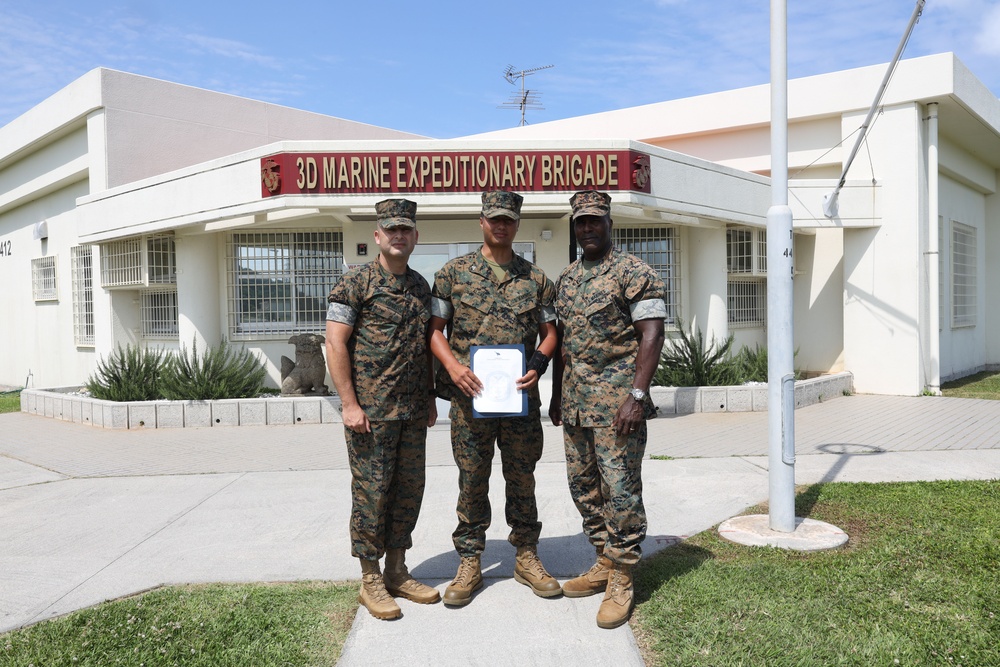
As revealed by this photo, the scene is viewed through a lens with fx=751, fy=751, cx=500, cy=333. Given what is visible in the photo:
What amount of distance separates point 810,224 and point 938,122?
3.20 m

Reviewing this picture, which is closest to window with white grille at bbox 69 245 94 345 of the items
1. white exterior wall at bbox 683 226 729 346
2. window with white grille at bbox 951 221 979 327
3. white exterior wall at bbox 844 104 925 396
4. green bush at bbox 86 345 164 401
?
green bush at bbox 86 345 164 401

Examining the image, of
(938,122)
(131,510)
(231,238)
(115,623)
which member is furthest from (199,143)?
(938,122)

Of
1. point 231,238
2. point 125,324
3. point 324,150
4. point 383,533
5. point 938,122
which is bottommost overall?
point 383,533

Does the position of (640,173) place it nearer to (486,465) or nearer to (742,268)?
(742,268)

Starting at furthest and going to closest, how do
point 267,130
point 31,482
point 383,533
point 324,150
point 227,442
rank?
point 267,130 < point 324,150 < point 227,442 < point 31,482 < point 383,533

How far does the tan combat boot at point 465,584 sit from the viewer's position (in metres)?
3.71

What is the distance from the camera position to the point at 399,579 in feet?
12.8

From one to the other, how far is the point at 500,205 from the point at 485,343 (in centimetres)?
69

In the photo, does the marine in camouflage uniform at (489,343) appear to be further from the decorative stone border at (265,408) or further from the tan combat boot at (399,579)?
the decorative stone border at (265,408)

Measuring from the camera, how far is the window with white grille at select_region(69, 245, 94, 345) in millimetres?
14047

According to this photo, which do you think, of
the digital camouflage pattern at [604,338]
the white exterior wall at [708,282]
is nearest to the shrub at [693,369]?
the white exterior wall at [708,282]

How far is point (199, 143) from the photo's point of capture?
13.6 meters

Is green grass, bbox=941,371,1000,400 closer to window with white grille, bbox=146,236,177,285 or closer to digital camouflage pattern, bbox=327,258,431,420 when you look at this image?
digital camouflage pattern, bbox=327,258,431,420

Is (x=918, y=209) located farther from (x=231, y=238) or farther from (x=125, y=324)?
(x=125, y=324)
